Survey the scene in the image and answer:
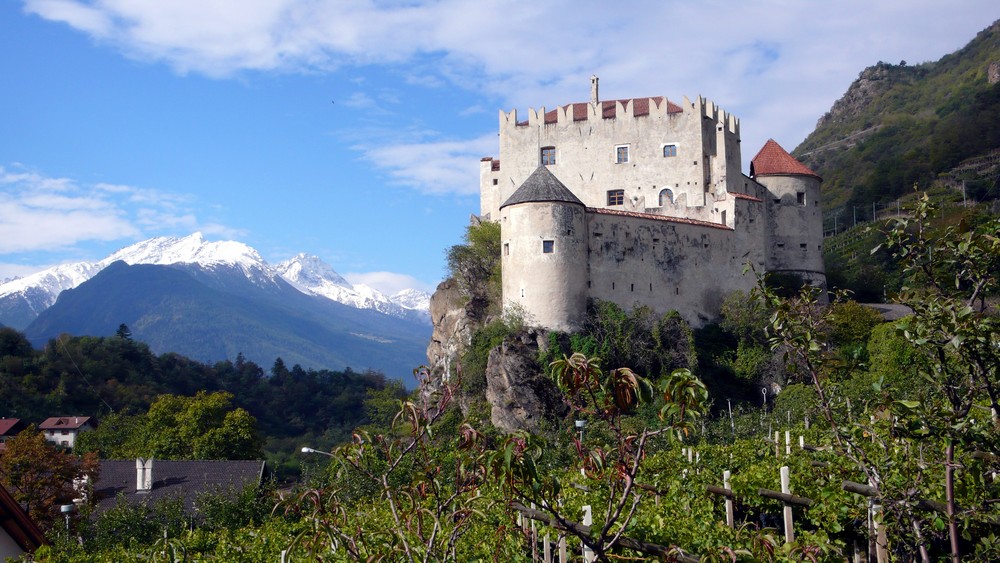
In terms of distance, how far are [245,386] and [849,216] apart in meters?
77.2

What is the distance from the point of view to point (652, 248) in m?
55.1

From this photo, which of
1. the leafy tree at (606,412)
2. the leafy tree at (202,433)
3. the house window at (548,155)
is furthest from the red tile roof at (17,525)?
the house window at (548,155)

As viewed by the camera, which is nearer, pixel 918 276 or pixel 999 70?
pixel 918 276

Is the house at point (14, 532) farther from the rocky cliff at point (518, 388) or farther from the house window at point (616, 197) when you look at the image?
the house window at point (616, 197)

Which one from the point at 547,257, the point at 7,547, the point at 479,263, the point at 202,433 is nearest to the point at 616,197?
the point at 479,263

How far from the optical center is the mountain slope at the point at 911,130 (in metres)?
118

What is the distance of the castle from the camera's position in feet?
174

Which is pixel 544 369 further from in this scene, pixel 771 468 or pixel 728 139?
pixel 771 468

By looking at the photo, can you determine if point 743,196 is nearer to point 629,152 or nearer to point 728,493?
point 629,152

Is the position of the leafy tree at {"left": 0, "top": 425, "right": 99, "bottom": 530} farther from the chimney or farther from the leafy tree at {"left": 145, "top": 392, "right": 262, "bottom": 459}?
the leafy tree at {"left": 145, "top": 392, "right": 262, "bottom": 459}

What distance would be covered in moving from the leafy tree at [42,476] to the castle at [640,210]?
2222cm

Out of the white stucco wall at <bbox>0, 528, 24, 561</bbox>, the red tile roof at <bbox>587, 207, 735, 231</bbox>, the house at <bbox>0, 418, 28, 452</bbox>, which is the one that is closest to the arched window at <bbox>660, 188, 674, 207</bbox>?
the red tile roof at <bbox>587, 207, 735, 231</bbox>

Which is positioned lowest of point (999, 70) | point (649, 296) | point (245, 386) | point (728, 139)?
point (245, 386)

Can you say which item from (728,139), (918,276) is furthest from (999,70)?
(918,276)
